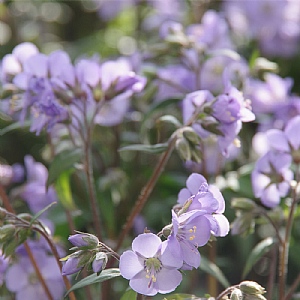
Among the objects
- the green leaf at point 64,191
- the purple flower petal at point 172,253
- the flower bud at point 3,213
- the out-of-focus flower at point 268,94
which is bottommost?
the green leaf at point 64,191

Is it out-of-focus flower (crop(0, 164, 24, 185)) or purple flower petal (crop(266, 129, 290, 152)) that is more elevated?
purple flower petal (crop(266, 129, 290, 152))

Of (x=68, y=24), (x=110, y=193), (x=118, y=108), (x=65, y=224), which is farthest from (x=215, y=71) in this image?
(x=68, y=24)

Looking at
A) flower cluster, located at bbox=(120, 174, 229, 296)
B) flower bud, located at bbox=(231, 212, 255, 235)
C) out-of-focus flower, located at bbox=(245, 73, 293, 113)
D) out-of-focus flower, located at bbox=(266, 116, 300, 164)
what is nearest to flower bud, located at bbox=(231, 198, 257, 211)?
flower bud, located at bbox=(231, 212, 255, 235)

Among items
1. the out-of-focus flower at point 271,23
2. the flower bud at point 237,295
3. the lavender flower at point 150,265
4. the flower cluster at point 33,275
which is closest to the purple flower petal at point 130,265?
the lavender flower at point 150,265

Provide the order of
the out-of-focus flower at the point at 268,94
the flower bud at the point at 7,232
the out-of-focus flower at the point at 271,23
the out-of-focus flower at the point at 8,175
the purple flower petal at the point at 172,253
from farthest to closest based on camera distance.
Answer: the out-of-focus flower at the point at 271,23
the out-of-focus flower at the point at 268,94
the out-of-focus flower at the point at 8,175
the flower bud at the point at 7,232
the purple flower petal at the point at 172,253

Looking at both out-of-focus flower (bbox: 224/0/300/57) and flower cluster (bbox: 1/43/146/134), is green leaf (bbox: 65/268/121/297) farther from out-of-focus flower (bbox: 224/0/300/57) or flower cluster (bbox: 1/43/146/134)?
out-of-focus flower (bbox: 224/0/300/57)

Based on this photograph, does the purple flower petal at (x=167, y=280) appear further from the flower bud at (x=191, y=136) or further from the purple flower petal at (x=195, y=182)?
the flower bud at (x=191, y=136)

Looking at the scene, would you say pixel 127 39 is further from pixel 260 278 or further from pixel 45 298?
pixel 45 298

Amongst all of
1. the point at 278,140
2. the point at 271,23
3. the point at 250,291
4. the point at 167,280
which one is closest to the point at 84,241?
the point at 167,280
